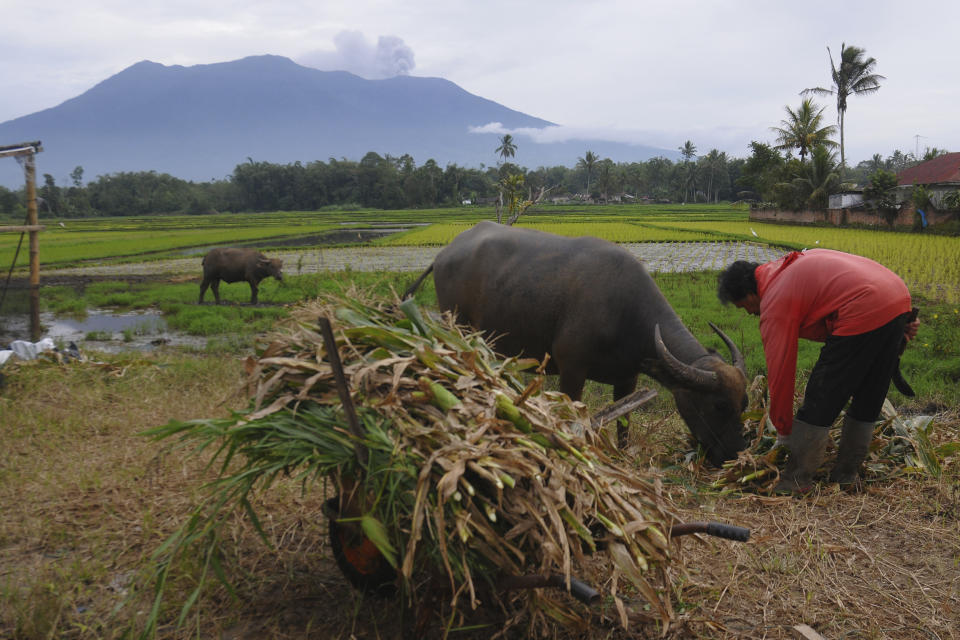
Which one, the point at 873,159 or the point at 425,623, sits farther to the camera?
the point at 873,159

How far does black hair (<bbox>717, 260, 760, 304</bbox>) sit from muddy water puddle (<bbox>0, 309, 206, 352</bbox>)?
6.86 meters

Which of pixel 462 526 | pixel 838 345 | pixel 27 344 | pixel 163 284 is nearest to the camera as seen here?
pixel 462 526

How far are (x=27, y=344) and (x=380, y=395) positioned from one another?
17.5 ft

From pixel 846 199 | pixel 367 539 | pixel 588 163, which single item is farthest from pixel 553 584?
pixel 588 163

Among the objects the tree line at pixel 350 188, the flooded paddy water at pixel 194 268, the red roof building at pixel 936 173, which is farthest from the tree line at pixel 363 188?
the flooded paddy water at pixel 194 268

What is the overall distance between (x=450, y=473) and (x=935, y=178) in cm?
3536

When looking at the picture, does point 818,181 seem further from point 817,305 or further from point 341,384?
point 341,384

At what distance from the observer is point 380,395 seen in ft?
6.69

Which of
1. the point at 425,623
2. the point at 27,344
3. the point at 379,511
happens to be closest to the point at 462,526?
the point at 379,511

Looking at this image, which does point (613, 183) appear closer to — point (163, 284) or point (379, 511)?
point (163, 284)

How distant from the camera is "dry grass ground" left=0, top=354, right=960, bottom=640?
2193 millimetres

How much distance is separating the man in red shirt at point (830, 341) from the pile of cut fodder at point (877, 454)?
0.15 metres

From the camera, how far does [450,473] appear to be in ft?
Answer: 5.52

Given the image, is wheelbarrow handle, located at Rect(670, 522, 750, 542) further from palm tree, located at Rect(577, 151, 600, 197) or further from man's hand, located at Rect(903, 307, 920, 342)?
palm tree, located at Rect(577, 151, 600, 197)
